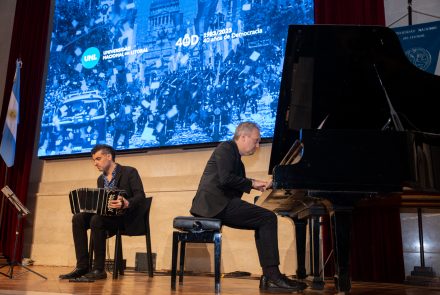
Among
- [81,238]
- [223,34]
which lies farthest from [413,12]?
[81,238]

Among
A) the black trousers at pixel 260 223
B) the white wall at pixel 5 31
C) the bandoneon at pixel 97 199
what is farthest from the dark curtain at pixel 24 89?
the black trousers at pixel 260 223

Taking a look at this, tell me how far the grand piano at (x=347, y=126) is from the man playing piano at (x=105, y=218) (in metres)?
1.30

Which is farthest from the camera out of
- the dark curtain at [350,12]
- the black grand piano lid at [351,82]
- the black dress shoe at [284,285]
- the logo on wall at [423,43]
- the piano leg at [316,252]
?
the dark curtain at [350,12]

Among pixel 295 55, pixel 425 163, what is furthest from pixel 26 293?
pixel 425 163

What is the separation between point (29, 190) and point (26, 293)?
3737 millimetres

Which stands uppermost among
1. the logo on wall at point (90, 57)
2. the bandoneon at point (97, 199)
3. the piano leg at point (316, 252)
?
the logo on wall at point (90, 57)

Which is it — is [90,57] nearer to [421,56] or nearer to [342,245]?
[421,56]

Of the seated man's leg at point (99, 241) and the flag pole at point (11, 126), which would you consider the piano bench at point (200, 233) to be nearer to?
the seated man's leg at point (99, 241)

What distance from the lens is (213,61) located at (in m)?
5.36

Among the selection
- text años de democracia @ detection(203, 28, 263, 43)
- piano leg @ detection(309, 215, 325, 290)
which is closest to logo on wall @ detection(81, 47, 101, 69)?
text años de democracia @ detection(203, 28, 263, 43)

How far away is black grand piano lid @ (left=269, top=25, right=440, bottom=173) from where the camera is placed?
113 inches

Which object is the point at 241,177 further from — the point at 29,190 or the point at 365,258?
the point at 29,190

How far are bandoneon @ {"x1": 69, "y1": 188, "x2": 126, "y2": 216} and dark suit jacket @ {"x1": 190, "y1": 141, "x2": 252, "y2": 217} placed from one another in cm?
82

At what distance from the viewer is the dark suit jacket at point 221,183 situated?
11.1 ft
